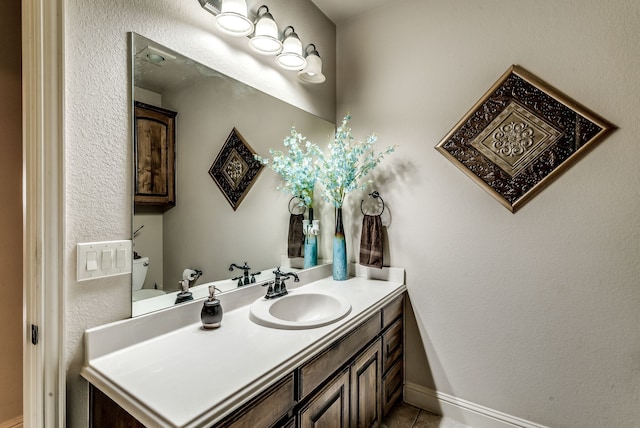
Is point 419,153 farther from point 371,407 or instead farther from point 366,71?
point 371,407

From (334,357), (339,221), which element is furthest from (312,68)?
(334,357)

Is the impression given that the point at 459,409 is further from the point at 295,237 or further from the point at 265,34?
the point at 265,34

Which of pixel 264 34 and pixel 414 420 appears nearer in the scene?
pixel 264 34

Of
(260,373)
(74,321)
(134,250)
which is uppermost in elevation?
(134,250)

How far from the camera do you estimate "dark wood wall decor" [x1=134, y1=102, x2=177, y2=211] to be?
3.68ft

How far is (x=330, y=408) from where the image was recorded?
1163 millimetres

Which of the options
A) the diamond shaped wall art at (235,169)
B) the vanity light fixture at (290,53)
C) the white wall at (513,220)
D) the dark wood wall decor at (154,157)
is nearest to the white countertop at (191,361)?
the dark wood wall decor at (154,157)

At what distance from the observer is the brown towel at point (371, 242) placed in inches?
76.1

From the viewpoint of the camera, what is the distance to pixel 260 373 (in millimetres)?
866

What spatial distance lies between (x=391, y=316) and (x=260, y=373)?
106 centimetres

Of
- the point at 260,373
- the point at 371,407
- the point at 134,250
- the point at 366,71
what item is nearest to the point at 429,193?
the point at 366,71

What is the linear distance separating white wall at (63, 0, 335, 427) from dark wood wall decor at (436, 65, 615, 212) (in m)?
1.52

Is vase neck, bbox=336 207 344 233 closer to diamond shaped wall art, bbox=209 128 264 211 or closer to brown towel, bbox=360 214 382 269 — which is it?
brown towel, bbox=360 214 382 269

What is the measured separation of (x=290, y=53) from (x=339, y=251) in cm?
119
